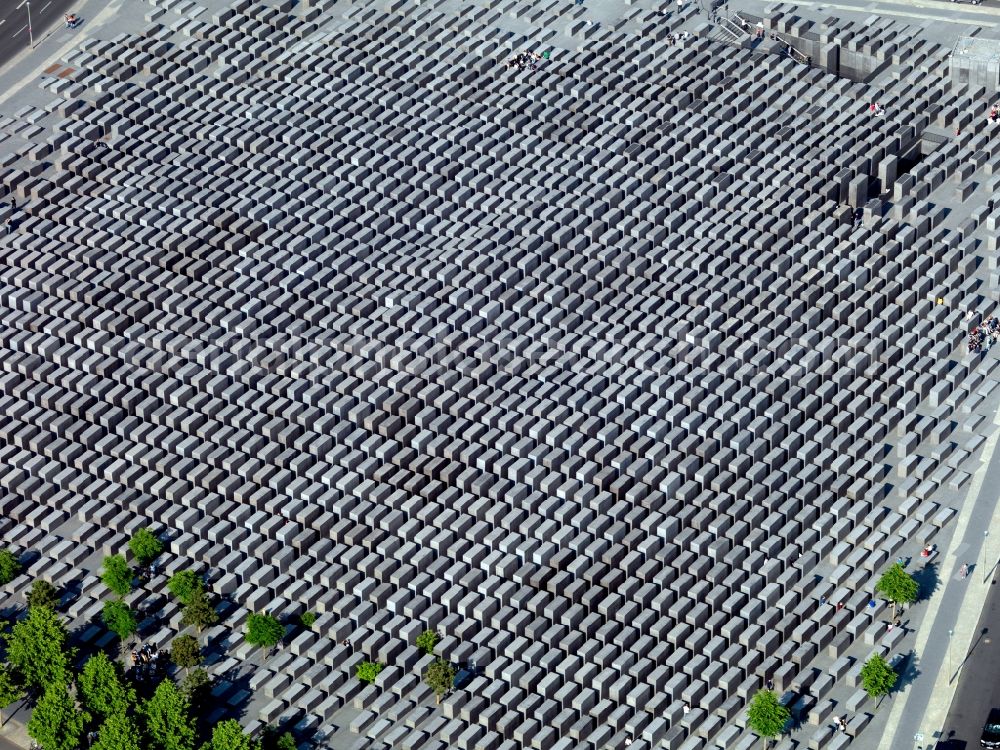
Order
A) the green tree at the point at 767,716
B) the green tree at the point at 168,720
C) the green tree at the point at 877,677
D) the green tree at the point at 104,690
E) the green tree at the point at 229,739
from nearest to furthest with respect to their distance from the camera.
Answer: the green tree at the point at 229,739 < the green tree at the point at 767,716 < the green tree at the point at 168,720 < the green tree at the point at 877,677 < the green tree at the point at 104,690

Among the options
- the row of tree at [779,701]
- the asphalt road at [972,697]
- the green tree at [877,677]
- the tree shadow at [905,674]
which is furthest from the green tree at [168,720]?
the asphalt road at [972,697]

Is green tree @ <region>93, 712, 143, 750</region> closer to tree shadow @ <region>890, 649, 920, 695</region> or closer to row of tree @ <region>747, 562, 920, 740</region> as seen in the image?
row of tree @ <region>747, 562, 920, 740</region>

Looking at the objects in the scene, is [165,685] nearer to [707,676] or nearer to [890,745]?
[707,676]

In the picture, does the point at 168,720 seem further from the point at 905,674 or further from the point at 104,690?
the point at 905,674

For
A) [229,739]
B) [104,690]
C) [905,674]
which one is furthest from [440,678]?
[905,674]

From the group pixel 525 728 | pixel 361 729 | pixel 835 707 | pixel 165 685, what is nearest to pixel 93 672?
pixel 165 685

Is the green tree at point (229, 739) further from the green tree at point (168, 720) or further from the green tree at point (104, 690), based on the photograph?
the green tree at point (104, 690)

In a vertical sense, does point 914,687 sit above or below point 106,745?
above
